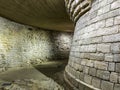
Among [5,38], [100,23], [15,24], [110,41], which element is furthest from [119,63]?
[15,24]

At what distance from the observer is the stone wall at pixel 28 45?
6.73m

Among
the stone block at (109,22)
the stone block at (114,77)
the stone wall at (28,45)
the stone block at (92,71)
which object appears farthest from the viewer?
the stone wall at (28,45)

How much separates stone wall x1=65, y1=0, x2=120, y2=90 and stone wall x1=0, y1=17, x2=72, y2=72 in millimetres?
4862

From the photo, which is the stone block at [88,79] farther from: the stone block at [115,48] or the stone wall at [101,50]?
the stone block at [115,48]

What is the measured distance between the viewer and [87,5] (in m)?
3.12

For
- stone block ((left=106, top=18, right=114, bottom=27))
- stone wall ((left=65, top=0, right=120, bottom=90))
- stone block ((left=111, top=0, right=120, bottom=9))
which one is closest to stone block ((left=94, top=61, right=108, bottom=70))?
stone wall ((left=65, top=0, right=120, bottom=90))

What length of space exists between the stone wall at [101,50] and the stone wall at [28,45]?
486cm

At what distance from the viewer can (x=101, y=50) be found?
2.31 meters

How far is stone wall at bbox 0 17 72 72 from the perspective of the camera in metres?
6.73

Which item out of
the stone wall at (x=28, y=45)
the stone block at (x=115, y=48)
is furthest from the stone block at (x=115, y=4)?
the stone wall at (x=28, y=45)

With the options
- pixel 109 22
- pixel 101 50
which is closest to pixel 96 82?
pixel 101 50

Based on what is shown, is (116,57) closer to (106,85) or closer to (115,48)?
(115,48)

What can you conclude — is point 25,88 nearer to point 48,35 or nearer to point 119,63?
point 119,63

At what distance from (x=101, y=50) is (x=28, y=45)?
6815 mm
